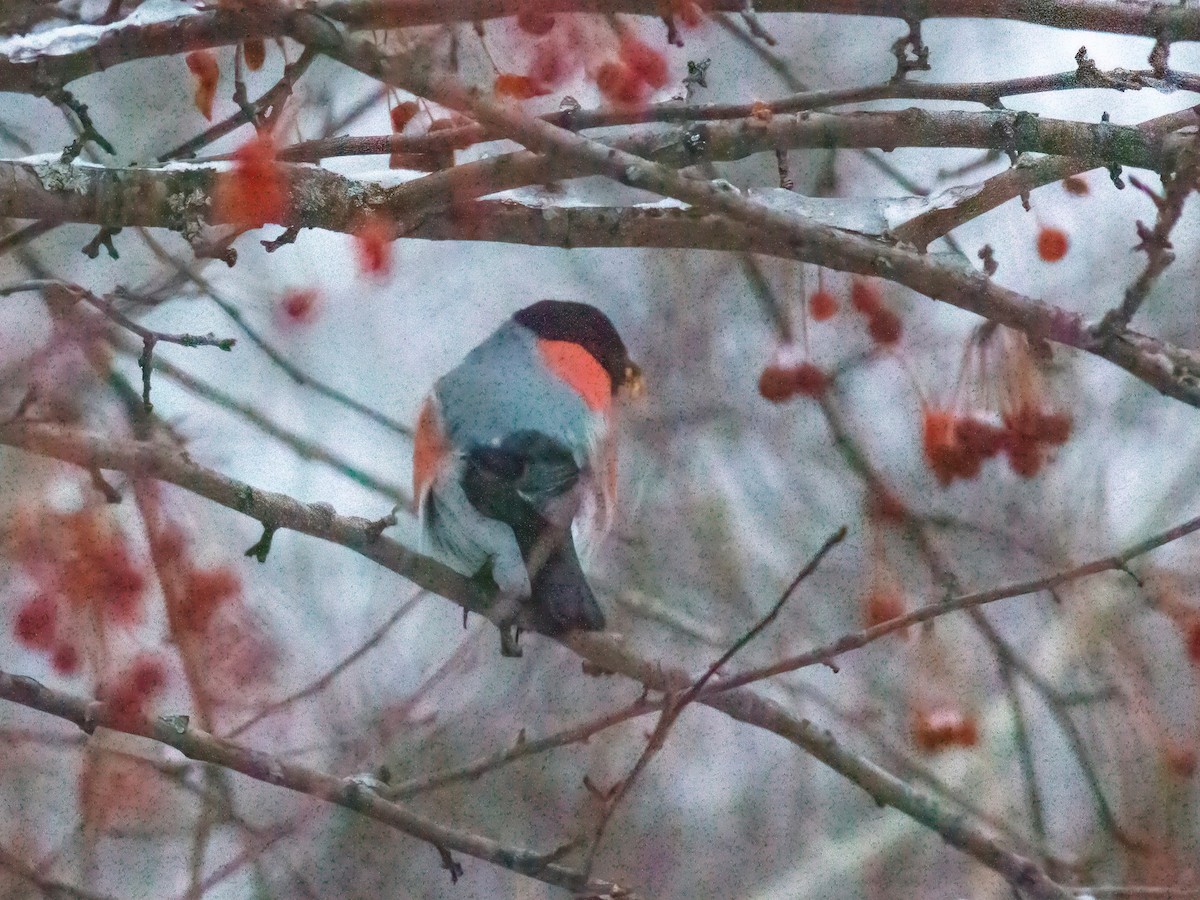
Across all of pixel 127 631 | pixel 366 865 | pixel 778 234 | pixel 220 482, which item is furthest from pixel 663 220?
pixel 366 865

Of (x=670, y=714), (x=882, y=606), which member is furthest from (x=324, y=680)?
(x=882, y=606)

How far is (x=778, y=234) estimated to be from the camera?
1.31 meters

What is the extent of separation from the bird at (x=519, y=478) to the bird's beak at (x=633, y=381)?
0.78ft

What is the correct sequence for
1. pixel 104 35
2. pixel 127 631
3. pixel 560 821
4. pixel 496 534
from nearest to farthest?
pixel 104 35 < pixel 127 631 < pixel 496 534 < pixel 560 821

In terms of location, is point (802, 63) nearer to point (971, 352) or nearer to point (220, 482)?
point (971, 352)

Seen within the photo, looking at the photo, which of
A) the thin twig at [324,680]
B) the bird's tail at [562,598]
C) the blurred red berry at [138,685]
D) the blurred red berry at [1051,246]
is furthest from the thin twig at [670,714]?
the blurred red berry at [1051,246]

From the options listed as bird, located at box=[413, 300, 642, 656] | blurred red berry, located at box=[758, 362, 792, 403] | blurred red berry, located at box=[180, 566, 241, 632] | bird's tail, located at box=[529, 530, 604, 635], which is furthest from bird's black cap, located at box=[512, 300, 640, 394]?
blurred red berry, located at box=[180, 566, 241, 632]

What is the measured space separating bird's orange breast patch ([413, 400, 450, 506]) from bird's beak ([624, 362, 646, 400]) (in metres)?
0.67

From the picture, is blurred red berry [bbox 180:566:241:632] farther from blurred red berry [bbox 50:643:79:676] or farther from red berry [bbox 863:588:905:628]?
red berry [bbox 863:588:905:628]

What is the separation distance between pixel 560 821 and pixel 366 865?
2.09 feet

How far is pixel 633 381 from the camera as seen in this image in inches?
119

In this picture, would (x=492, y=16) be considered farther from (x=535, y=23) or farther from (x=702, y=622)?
(x=702, y=622)

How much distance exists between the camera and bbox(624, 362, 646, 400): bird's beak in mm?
3006

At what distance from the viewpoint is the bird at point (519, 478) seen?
208 centimetres
